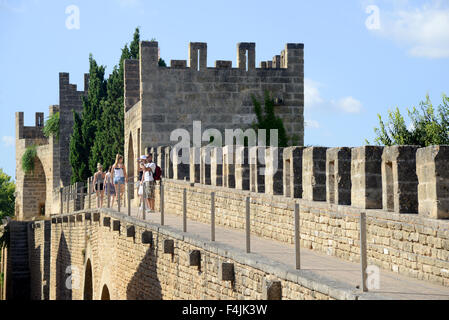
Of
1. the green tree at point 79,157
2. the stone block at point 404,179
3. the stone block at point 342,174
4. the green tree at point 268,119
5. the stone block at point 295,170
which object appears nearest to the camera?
the stone block at point 404,179

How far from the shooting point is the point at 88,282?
24109 mm

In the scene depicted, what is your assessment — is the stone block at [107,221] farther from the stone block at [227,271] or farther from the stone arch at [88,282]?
the stone block at [227,271]

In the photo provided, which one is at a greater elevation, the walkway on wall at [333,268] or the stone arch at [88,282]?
the walkway on wall at [333,268]

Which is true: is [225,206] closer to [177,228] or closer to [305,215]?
[177,228]

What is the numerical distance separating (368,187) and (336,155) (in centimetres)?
85

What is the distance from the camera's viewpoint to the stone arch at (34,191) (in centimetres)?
4772

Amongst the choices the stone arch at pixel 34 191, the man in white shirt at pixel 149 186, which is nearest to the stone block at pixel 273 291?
the man in white shirt at pixel 149 186

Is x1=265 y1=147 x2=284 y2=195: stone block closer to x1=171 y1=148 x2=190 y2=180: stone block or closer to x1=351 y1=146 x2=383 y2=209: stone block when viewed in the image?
x1=351 y1=146 x2=383 y2=209: stone block

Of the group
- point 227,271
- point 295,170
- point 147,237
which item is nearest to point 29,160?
point 147,237

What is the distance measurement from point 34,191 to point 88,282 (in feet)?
81.1

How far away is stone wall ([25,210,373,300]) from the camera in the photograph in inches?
359

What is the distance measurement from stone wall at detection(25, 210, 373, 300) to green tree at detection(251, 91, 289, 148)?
5738 millimetres

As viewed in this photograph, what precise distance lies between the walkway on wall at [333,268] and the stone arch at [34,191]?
34.7 meters
